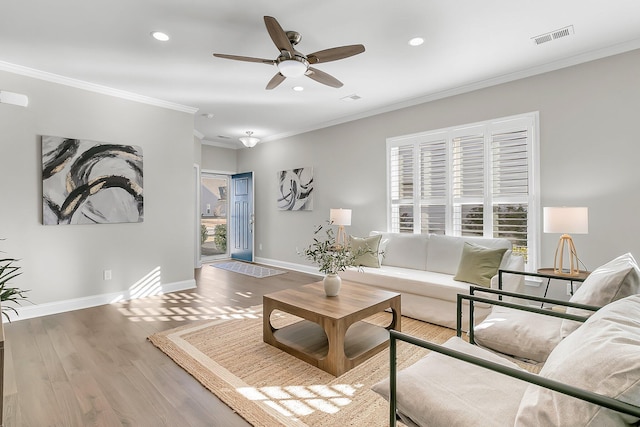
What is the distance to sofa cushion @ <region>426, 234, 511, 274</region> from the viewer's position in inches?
146

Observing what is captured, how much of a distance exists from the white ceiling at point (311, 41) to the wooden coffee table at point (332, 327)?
237 centimetres

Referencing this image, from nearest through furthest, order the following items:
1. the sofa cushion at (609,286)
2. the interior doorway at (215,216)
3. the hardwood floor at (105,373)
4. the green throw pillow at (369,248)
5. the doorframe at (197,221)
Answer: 1. the sofa cushion at (609,286)
2. the hardwood floor at (105,373)
3. the green throw pillow at (369,248)
4. the doorframe at (197,221)
5. the interior doorway at (215,216)

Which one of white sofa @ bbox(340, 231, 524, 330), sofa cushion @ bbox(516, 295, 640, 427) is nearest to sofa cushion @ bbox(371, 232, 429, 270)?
white sofa @ bbox(340, 231, 524, 330)

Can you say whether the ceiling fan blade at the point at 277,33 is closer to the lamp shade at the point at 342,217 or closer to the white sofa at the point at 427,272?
the white sofa at the point at 427,272

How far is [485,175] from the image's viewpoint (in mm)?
4008

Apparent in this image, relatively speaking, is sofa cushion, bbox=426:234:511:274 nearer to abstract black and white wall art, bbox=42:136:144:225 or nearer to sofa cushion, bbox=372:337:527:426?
sofa cushion, bbox=372:337:527:426

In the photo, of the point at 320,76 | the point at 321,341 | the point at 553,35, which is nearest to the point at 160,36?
the point at 320,76

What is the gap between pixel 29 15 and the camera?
8.44 ft

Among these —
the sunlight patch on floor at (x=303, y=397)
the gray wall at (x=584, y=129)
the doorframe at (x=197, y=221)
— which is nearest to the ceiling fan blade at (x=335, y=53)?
the gray wall at (x=584, y=129)

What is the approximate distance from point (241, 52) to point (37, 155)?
267cm

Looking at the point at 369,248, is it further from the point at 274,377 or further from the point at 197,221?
the point at 197,221

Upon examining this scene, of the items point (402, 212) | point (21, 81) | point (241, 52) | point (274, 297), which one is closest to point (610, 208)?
point (402, 212)

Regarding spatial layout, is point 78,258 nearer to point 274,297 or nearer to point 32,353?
point 32,353

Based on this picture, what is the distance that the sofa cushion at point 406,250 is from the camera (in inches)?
163
